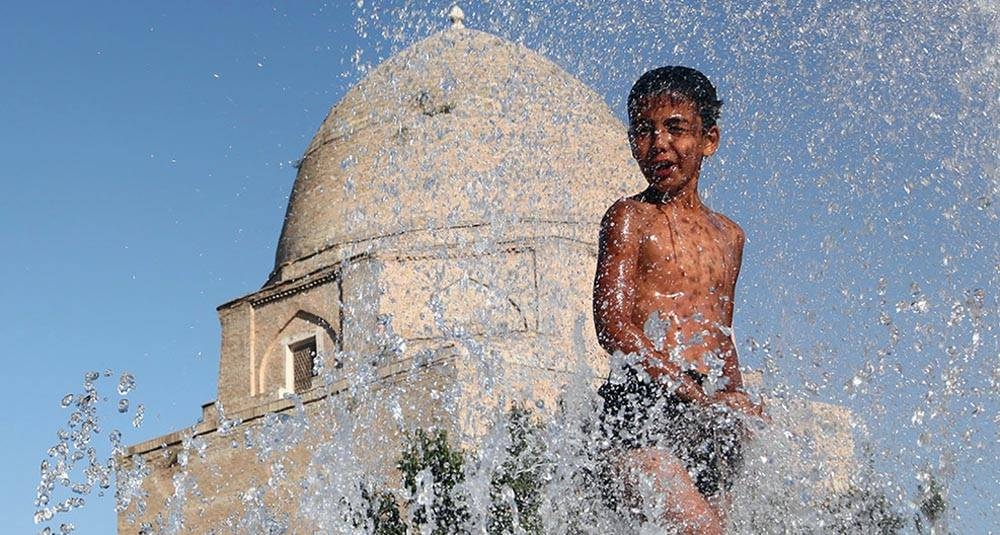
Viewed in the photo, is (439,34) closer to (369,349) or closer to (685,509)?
(369,349)

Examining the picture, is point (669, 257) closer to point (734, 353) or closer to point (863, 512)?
point (734, 353)

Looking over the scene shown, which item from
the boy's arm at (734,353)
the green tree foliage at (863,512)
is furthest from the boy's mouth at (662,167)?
the green tree foliage at (863,512)

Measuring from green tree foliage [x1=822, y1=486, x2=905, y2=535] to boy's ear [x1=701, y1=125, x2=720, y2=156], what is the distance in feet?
4.03

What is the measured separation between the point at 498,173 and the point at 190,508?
15.2 ft

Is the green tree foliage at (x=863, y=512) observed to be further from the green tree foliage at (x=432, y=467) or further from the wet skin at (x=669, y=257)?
the green tree foliage at (x=432, y=467)

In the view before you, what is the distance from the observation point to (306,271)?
15547mm

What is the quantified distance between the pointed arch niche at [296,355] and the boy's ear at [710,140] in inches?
469

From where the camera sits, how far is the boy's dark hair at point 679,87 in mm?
2828

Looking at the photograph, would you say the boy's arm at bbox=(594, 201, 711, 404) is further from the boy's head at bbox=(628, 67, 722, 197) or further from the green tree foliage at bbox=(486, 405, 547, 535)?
the green tree foliage at bbox=(486, 405, 547, 535)

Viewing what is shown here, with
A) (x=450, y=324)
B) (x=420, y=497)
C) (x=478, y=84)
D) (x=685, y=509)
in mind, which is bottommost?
(x=685, y=509)

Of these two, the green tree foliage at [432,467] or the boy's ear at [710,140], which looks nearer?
the boy's ear at [710,140]

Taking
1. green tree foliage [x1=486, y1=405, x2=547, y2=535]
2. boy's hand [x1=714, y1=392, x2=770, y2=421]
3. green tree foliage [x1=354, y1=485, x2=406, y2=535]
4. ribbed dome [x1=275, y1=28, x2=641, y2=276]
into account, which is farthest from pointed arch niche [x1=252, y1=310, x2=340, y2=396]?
boy's hand [x1=714, y1=392, x2=770, y2=421]

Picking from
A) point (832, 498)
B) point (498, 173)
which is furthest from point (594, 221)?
point (832, 498)

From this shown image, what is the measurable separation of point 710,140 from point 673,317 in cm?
37
